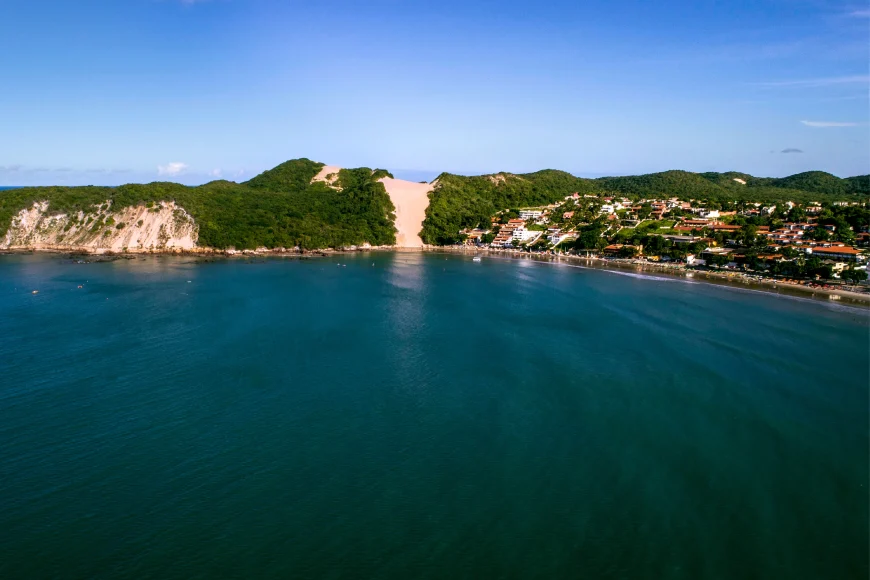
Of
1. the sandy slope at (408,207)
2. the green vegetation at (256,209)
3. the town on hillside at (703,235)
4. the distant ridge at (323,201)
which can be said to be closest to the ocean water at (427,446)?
the town on hillside at (703,235)

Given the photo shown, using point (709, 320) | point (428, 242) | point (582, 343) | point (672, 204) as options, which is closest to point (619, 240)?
point (672, 204)

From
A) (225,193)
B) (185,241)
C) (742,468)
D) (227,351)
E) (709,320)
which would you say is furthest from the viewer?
(225,193)

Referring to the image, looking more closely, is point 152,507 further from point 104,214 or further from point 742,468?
point 104,214

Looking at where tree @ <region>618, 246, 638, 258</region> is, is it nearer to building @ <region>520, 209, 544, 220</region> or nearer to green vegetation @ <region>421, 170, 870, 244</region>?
green vegetation @ <region>421, 170, 870, 244</region>

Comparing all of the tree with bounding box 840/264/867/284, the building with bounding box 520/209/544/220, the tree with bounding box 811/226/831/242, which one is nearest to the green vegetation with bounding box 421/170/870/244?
the building with bounding box 520/209/544/220

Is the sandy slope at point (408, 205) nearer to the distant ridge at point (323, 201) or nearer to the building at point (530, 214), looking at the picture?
the distant ridge at point (323, 201)
